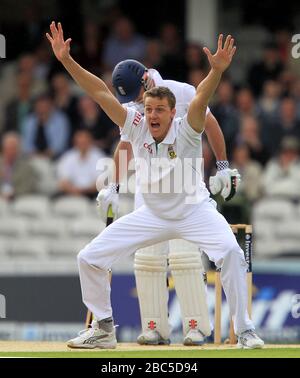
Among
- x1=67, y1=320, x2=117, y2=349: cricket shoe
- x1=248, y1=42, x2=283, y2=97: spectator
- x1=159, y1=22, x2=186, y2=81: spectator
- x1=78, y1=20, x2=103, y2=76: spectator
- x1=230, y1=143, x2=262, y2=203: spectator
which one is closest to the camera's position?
x1=67, y1=320, x2=117, y2=349: cricket shoe

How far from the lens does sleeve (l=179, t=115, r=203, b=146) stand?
8.89m

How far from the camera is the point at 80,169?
1552 centimetres

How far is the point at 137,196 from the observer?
32.0 ft

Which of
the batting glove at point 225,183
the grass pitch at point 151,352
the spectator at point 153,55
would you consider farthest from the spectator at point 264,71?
the grass pitch at point 151,352

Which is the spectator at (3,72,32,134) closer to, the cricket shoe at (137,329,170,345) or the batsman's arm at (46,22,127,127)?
the cricket shoe at (137,329,170,345)

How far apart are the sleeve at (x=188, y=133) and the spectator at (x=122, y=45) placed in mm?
8453

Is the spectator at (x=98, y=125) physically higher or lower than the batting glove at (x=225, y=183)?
higher

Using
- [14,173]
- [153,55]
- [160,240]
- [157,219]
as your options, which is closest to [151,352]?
[160,240]

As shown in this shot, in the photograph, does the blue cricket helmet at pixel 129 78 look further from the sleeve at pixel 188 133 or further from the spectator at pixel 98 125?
the spectator at pixel 98 125

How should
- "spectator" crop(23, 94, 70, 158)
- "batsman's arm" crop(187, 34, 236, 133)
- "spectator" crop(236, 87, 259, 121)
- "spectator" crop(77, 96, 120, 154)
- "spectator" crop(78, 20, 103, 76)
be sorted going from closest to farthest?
1. "batsman's arm" crop(187, 34, 236, 133)
2. "spectator" crop(77, 96, 120, 154)
3. "spectator" crop(236, 87, 259, 121)
4. "spectator" crop(23, 94, 70, 158)
5. "spectator" crop(78, 20, 103, 76)

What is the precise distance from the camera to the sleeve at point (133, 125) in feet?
29.5

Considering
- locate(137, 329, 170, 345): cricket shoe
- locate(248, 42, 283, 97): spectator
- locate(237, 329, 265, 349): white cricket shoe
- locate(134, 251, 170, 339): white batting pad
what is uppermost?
locate(248, 42, 283, 97): spectator

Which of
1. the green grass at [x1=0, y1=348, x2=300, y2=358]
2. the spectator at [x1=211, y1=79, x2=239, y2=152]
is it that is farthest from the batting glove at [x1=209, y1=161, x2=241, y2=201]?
the spectator at [x1=211, y1=79, x2=239, y2=152]
